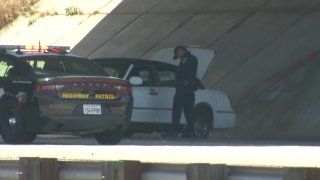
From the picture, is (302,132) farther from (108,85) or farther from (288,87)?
(108,85)

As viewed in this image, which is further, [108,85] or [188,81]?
[188,81]

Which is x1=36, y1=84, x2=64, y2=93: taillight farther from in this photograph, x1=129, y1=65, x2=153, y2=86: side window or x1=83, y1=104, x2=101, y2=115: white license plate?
x1=129, y1=65, x2=153, y2=86: side window

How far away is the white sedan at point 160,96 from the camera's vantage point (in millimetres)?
18156

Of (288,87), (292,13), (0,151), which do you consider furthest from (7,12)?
(0,151)

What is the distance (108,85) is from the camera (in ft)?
48.7

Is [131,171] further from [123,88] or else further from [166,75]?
[166,75]

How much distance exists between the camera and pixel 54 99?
14328mm

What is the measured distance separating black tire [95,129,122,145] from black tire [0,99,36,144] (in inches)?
54.8

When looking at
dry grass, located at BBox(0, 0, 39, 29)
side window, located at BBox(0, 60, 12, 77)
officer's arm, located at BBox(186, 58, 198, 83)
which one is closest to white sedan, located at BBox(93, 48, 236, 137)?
officer's arm, located at BBox(186, 58, 198, 83)

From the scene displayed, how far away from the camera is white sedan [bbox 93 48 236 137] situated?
715 inches

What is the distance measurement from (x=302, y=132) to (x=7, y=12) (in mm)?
15161

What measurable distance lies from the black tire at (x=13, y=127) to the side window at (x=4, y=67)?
574 millimetres

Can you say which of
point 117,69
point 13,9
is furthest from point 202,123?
point 13,9

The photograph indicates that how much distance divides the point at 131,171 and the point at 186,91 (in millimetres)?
12221
